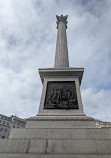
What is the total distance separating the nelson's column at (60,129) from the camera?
6.76m

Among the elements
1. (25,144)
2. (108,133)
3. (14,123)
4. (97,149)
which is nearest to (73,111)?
(108,133)

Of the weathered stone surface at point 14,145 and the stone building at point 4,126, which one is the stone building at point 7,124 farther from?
the weathered stone surface at point 14,145

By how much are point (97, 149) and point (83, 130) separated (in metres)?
1.63

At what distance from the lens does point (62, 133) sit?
326 inches

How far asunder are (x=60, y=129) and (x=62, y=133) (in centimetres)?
26

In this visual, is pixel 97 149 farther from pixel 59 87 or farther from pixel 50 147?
pixel 59 87

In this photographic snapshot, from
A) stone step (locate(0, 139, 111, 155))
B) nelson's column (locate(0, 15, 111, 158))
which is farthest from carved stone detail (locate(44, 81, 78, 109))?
stone step (locate(0, 139, 111, 155))

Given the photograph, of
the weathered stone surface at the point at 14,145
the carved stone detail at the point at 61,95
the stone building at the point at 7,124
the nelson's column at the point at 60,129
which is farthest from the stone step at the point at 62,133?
the stone building at the point at 7,124

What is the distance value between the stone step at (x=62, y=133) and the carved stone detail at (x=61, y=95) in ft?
6.92

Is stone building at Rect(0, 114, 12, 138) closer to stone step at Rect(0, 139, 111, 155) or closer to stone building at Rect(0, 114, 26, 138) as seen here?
stone building at Rect(0, 114, 26, 138)

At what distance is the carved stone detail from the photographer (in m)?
10.4

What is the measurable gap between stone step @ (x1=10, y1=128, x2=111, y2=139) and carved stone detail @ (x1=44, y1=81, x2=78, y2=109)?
211 centimetres

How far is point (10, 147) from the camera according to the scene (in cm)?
714

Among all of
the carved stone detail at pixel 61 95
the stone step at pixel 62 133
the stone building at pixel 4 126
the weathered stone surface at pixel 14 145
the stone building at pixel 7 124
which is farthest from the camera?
the stone building at pixel 7 124
